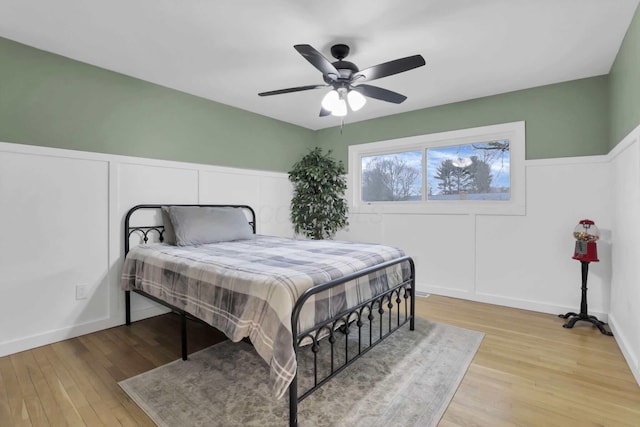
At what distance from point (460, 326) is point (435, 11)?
260cm

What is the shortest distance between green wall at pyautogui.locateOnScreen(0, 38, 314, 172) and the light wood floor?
172 cm

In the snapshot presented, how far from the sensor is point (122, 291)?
309 centimetres

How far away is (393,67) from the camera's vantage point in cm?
218

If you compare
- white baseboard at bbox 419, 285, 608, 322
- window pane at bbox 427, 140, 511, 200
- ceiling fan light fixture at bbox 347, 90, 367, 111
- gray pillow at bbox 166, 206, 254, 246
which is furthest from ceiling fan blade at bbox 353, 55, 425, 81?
white baseboard at bbox 419, 285, 608, 322

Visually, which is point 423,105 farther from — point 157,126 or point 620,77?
point 157,126

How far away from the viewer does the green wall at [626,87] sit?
6.98 ft

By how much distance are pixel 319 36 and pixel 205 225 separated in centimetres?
201

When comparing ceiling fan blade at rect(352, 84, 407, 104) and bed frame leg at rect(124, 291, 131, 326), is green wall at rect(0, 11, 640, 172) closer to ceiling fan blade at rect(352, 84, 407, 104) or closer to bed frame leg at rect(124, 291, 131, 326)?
bed frame leg at rect(124, 291, 131, 326)

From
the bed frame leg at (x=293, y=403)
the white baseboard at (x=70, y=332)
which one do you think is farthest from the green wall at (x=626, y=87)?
the white baseboard at (x=70, y=332)

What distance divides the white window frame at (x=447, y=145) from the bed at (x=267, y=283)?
142 cm

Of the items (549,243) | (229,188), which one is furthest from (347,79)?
(549,243)

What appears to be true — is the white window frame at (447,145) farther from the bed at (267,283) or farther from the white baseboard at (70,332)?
the white baseboard at (70,332)

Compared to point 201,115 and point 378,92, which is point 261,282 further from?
point 201,115

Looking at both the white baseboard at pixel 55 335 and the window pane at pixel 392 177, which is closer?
the white baseboard at pixel 55 335
